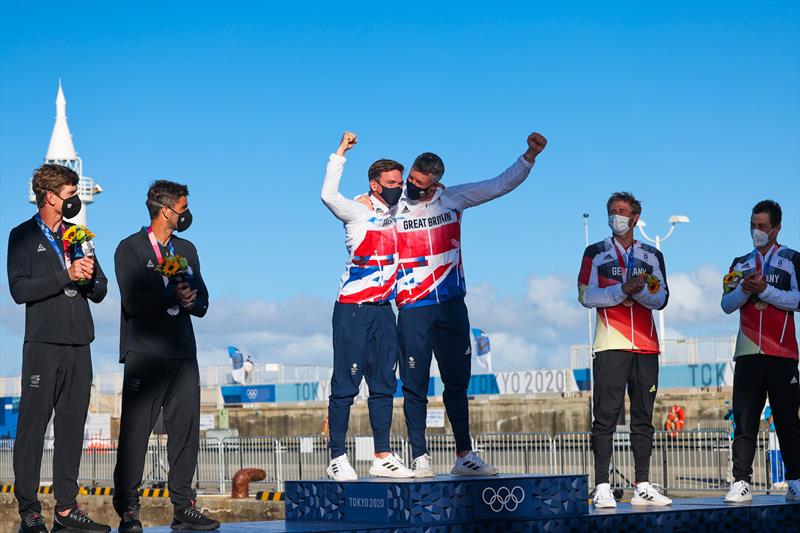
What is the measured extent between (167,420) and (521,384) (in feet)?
114

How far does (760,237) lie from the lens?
9.80 m

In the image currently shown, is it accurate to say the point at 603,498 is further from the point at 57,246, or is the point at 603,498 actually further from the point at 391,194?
the point at 57,246

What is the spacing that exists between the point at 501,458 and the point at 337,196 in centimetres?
1598

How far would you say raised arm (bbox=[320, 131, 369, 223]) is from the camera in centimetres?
877

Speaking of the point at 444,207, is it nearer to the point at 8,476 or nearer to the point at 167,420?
the point at 167,420

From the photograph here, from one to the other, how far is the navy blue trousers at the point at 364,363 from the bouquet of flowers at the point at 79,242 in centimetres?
203

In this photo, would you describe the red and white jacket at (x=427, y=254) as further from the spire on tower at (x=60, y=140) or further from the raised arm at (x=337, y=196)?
the spire on tower at (x=60, y=140)

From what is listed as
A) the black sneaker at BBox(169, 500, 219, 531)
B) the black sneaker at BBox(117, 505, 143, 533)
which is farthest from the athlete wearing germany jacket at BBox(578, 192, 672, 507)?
the black sneaker at BBox(117, 505, 143, 533)

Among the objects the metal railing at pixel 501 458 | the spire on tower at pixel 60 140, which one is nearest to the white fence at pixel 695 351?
the metal railing at pixel 501 458

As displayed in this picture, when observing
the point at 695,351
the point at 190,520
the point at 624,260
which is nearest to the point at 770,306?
the point at 624,260

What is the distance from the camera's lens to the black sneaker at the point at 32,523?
290 inches

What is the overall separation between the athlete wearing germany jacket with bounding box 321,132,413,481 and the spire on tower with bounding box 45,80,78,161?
46.2 meters

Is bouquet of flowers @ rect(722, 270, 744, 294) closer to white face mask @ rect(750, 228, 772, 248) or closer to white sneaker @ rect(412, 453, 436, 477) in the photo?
white face mask @ rect(750, 228, 772, 248)

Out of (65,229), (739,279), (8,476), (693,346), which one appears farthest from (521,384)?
(65,229)
